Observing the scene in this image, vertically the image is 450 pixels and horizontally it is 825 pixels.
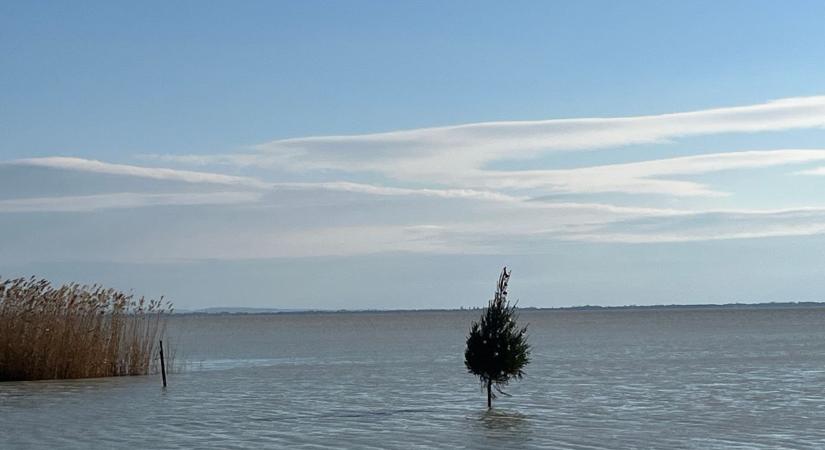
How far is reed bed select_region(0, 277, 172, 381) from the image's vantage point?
2778 cm

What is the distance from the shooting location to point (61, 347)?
2875cm

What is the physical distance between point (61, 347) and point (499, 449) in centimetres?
1522

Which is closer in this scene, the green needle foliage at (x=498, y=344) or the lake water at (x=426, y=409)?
the lake water at (x=426, y=409)

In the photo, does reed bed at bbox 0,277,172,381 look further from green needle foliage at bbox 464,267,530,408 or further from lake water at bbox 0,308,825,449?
green needle foliage at bbox 464,267,530,408

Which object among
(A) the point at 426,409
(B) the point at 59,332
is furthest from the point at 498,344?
(B) the point at 59,332

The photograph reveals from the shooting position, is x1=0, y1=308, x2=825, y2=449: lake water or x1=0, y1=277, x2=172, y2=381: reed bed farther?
x1=0, y1=277, x2=172, y2=381: reed bed

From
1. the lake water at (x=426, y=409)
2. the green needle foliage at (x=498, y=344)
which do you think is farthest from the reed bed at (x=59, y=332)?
the green needle foliage at (x=498, y=344)

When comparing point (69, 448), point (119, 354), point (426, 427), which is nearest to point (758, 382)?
point (426, 427)

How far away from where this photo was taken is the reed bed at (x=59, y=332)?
27.8 meters

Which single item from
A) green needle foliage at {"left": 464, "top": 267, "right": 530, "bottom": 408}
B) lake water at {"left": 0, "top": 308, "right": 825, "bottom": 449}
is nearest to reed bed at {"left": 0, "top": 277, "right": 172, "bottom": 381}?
Result: lake water at {"left": 0, "top": 308, "right": 825, "bottom": 449}

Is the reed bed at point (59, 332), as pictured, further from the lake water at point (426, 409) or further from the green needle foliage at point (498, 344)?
the green needle foliage at point (498, 344)

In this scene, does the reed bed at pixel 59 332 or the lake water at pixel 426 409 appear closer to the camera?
the lake water at pixel 426 409

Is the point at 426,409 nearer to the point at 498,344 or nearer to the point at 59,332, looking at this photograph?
the point at 498,344

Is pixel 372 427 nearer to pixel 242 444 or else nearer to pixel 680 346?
pixel 242 444
